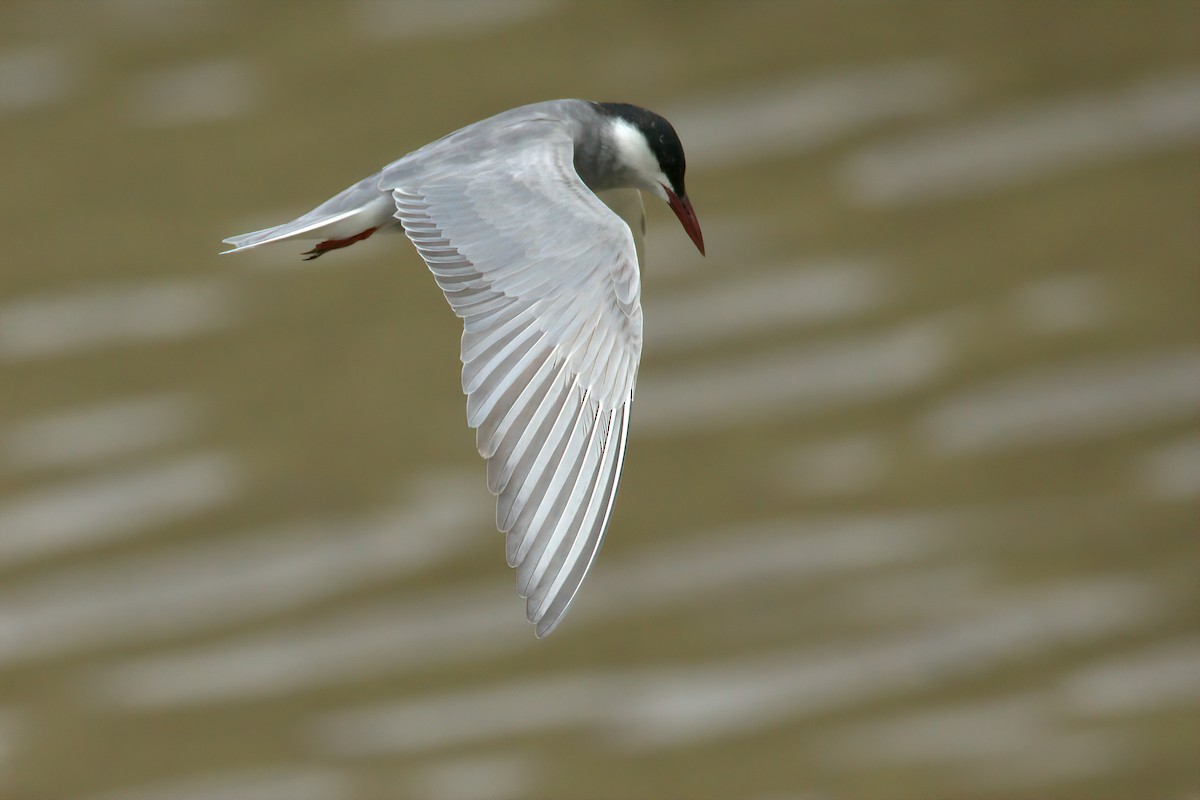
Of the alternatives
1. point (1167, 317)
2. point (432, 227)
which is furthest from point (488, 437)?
point (1167, 317)

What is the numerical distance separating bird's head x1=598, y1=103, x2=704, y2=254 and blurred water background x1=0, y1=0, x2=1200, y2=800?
3.44 m

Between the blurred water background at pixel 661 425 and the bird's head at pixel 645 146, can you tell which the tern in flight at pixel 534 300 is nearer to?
the bird's head at pixel 645 146

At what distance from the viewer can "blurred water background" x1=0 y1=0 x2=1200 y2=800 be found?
8320 mm

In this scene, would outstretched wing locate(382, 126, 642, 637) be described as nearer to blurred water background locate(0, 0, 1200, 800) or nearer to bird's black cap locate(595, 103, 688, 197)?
bird's black cap locate(595, 103, 688, 197)

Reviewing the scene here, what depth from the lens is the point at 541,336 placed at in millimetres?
3996

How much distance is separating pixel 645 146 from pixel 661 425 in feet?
13.5

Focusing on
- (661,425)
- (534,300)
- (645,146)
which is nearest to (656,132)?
(645,146)

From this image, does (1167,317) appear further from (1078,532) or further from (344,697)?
(344,697)

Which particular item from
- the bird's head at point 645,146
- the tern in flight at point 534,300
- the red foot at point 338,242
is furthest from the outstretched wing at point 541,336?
the bird's head at point 645,146

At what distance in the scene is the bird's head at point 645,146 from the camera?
203 inches

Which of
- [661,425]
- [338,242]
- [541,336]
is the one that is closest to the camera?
[541,336]

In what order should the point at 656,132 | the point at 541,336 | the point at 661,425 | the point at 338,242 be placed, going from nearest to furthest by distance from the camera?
the point at 541,336, the point at 338,242, the point at 656,132, the point at 661,425

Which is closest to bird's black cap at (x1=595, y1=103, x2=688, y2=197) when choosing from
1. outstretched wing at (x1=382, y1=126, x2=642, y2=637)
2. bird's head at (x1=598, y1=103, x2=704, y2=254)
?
bird's head at (x1=598, y1=103, x2=704, y2=254)

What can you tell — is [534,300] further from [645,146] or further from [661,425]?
[661,425]
